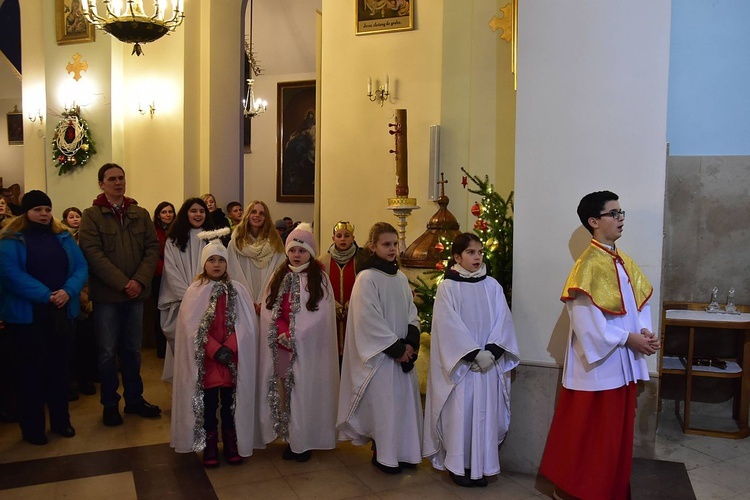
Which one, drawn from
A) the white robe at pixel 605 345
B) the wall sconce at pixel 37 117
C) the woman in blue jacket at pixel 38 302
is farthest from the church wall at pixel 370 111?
the white robe at pixel 605 345

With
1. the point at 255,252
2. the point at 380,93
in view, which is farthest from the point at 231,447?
the point at 380,93

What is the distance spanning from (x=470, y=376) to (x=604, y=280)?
3.43 feet

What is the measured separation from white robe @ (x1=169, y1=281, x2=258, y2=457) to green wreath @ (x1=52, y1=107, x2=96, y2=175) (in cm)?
593

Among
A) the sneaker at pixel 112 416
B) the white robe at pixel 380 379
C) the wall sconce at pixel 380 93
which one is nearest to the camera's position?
the white robe at pixel 380 379

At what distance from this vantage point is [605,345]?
3715 mm

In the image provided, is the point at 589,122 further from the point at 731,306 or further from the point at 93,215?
the point at 93,215

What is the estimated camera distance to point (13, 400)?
581 centimetres

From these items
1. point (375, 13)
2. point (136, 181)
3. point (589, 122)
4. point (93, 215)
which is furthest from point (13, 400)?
point (375, 13)

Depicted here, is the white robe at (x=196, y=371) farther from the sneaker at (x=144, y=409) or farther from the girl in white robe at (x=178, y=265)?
the girl in white robe at (x=178, y=265)

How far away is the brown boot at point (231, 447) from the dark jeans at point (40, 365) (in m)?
1.47

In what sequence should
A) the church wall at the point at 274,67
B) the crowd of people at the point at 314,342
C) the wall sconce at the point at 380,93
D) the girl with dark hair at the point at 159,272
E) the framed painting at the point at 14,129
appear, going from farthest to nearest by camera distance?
the framed painting at the point at 14,129, the church wall at the point at 274,67, the wall sconce at the point at 380,93, the girl with dark hair at the point at 159,272, the crowd of people at the point at 314,342

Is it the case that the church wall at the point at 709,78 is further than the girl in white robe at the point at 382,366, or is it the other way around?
the church wall at the point at 709,78

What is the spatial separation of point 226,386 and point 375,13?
628cm

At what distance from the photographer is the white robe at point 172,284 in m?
5.85
